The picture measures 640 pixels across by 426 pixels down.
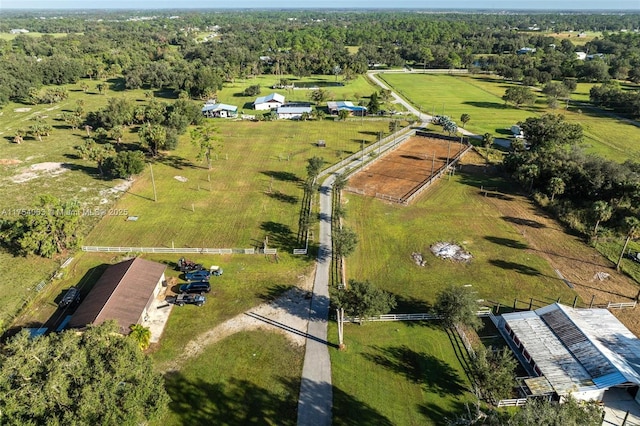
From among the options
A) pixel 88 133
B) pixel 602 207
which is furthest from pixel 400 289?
pixel 88 133

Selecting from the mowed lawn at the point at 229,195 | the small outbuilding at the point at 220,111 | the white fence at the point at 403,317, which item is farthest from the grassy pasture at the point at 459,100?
the white fence at the point at 403,317

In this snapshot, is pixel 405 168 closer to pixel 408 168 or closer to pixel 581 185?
pixel 408 168

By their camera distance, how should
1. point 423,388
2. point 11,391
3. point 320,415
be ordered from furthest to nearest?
point 423,388 < point 320,415 < point 11,391

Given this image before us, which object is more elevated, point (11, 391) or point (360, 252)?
point (11, 391)

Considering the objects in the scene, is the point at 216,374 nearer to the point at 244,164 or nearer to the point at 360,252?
the point at 360,252

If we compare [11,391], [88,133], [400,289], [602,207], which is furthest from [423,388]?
[88,133]

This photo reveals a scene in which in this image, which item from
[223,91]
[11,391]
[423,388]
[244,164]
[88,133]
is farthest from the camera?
[223,91]

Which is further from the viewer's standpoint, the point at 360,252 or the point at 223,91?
the point at 223,91
